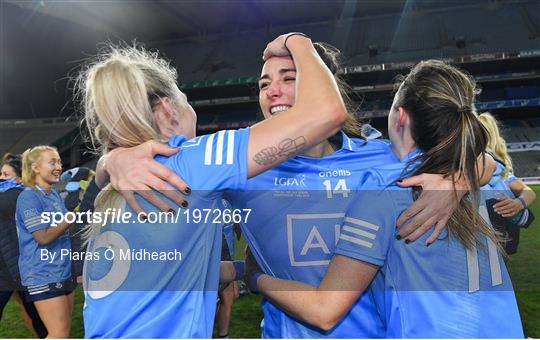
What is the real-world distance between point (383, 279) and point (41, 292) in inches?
98.3

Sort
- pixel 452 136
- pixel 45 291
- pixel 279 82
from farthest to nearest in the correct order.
Result: pixel 45 291 < pixel 279 82 < pixel 452 136

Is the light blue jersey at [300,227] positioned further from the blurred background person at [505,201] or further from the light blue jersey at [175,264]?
the blurred background person at [505,201]

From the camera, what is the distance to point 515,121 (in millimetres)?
18703

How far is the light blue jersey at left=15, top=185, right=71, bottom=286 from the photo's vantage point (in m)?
2.76

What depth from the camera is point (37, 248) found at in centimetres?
287

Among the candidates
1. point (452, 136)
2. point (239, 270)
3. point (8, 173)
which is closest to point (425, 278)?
point (452, 136)

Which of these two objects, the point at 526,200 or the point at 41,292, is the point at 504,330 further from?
the point at 41,292

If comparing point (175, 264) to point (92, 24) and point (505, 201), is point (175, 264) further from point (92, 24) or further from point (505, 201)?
point (92, 24)

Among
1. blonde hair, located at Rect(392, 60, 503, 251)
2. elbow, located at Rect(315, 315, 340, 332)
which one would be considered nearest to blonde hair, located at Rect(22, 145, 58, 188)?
elbow, located at Rect(315, 315, 340, 332)

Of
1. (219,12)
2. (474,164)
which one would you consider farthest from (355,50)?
(474,164)

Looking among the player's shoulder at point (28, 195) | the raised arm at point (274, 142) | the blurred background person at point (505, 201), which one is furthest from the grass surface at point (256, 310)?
the raised arm at point (274, 142)

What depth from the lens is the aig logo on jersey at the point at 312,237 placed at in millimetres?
1416

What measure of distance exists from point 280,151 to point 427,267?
0.51 metres

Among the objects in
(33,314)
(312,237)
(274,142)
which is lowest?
(33,314)
